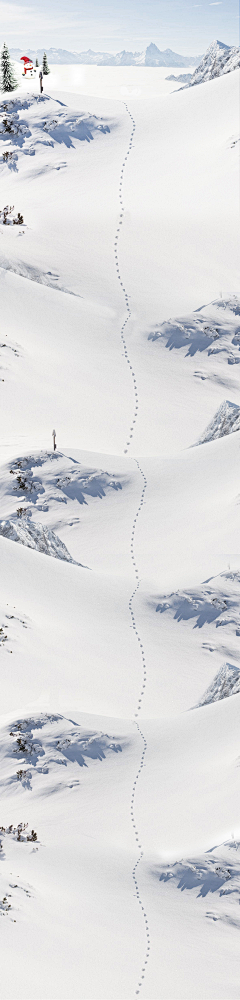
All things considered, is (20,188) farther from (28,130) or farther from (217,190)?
(217,190)

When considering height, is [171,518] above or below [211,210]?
below

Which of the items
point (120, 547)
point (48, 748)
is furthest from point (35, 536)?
point (48, 748)

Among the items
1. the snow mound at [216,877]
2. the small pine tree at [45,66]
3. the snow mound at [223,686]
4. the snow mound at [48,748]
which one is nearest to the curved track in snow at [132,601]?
the snow mound at [216,877]

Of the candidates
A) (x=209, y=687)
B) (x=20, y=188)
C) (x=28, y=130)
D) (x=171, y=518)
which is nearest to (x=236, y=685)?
(x=209, y=687)

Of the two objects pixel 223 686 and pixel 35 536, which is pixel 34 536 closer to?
pixel 35 536

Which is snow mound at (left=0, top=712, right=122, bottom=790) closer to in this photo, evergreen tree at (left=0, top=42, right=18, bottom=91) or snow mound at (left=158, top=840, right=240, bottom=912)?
snow mound at (left=158, top=840, right=240, bottom=912)

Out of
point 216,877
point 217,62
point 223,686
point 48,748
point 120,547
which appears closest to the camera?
point 216,877

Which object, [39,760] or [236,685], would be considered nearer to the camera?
[39,760]

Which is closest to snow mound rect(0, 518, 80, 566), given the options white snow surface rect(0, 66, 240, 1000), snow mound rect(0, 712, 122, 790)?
white snow surface rect(0, 66, 240, 1000)
